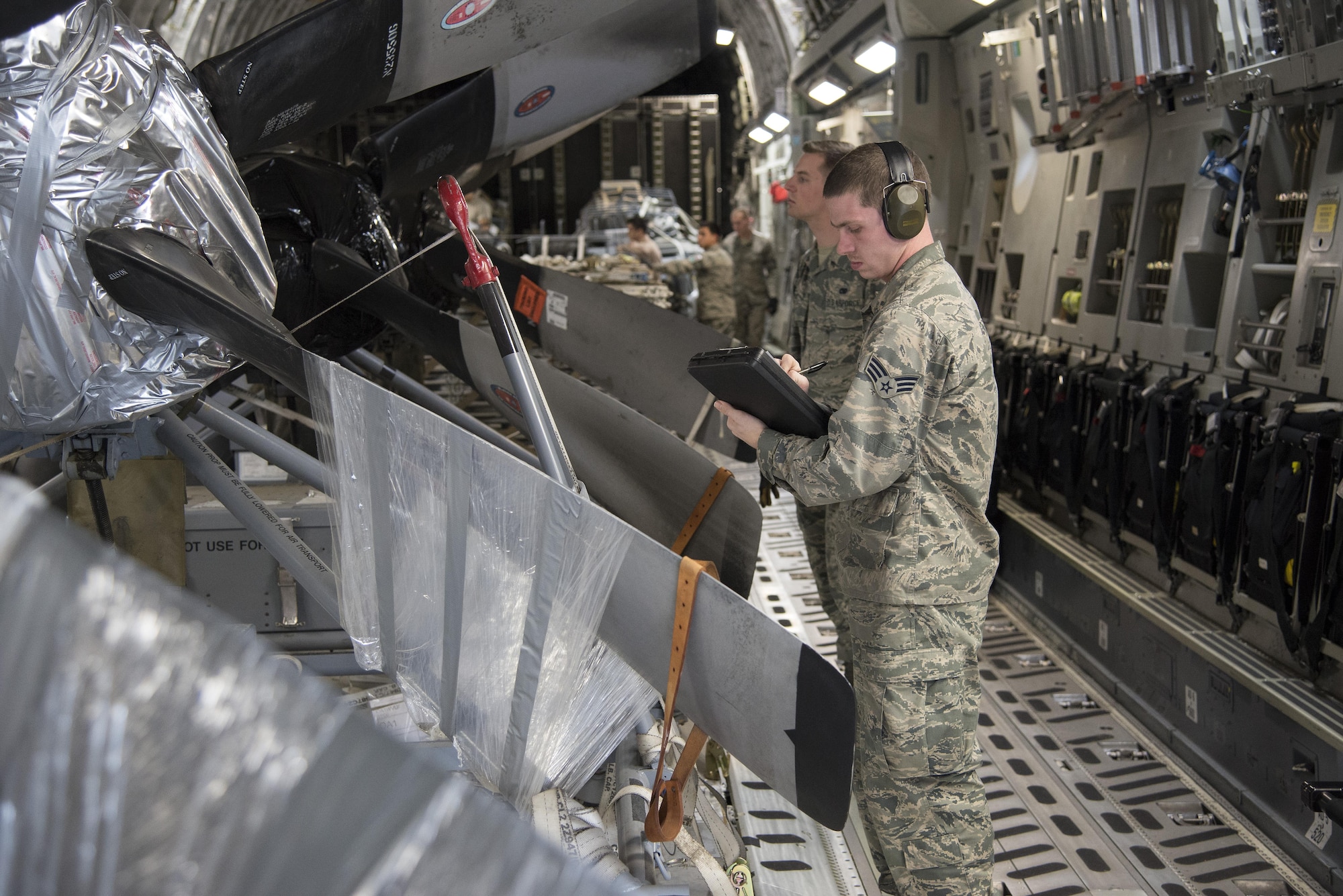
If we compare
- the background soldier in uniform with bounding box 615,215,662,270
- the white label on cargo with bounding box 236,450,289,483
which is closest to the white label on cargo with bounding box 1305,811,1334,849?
the white label on cargo with bounding box 236,450,289,483

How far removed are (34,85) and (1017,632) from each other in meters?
4.64

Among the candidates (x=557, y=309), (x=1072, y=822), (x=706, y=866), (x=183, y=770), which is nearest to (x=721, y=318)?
(x=557, y=309)

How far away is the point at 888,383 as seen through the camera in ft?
7.40

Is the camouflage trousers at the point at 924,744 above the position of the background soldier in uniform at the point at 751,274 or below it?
below

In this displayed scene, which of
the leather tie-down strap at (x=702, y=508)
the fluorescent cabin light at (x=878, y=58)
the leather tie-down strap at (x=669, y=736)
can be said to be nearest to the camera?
the leather tie-down strap at (x=669, y=736)

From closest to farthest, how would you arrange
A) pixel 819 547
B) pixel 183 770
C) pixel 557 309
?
pixel 183 770 → pixel 557 309 → pixel 819 547

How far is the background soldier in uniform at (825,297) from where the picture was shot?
3.89 m

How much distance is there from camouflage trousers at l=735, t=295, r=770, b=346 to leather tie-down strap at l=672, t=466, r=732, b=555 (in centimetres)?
876

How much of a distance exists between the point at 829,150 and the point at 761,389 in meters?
1.97

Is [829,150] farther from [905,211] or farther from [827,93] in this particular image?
[827,93]

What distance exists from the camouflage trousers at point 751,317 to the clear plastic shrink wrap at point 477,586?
9.28 meters

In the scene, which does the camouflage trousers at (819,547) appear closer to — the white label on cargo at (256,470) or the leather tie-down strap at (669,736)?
the leather tie-down strap at (669,736)

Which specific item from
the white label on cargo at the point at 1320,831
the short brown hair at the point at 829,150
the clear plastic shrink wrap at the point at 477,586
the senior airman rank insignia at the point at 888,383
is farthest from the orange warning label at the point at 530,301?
the white label on cargo at the point at 1320,831

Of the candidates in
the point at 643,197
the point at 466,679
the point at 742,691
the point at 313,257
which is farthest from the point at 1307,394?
the point at 643,197
